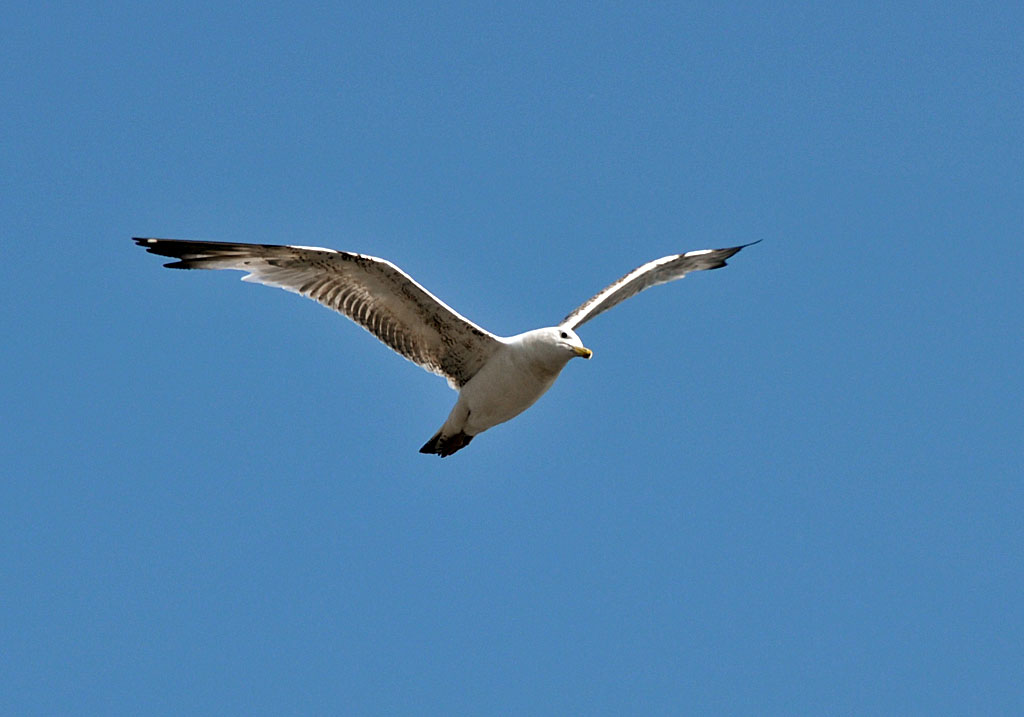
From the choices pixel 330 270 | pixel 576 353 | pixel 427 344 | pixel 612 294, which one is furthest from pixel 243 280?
pixel 612 294

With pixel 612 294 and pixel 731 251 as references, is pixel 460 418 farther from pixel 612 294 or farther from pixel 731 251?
pixel 731 251

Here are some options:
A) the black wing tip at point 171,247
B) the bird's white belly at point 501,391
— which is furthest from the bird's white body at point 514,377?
the black wing tip at point 171,247

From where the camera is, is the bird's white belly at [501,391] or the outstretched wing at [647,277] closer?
the bird's white belly at [501,391]

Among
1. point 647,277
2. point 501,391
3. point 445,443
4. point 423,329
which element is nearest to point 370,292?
point 423,329

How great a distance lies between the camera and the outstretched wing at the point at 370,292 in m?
13.1

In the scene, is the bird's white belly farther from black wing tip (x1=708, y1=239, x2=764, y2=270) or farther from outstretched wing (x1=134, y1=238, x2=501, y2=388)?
black wing tip (x1=708, y1=239, x2=764, y2=270)

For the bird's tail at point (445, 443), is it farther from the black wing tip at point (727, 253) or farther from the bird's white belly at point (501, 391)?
the black wing tip at point (727, 253)

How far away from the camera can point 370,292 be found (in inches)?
539

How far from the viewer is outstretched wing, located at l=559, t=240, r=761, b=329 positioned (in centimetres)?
1552

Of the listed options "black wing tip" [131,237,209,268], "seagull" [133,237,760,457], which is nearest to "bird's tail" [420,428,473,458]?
"seagull" [133,237,760,457]

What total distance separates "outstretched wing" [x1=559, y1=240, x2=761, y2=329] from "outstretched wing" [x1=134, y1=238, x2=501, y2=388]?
146 cm

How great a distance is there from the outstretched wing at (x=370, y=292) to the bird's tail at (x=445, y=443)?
662 mm

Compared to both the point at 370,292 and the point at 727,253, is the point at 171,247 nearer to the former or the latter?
the point at 370,292

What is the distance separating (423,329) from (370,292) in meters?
0.79
